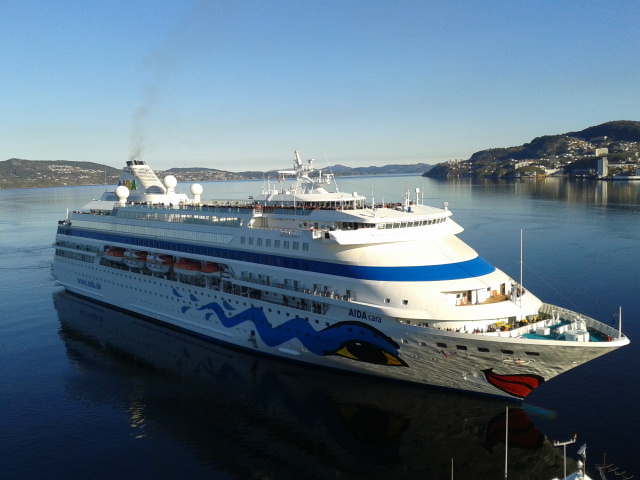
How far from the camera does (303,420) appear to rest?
Answer: 63.2 ft

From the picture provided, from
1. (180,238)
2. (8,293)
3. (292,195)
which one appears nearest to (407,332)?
(292,195)

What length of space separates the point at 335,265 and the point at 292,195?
5364mm

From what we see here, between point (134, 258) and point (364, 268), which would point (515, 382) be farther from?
point (134, 258)

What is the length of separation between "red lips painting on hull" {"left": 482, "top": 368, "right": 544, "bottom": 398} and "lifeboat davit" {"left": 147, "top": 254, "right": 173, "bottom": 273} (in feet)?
58.5

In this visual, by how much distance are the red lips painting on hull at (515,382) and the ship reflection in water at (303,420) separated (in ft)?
2.66

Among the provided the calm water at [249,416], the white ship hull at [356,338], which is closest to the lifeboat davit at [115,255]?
the white ship hull at [356,338]

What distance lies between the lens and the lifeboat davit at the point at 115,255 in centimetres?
3152

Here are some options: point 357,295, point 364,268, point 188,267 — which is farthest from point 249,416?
point 188,267

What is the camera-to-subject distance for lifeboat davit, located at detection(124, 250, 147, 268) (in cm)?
3008

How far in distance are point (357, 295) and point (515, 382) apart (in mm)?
6663

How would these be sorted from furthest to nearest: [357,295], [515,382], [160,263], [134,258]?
[134,258] < [160,263] < [357,295] < [515,382]

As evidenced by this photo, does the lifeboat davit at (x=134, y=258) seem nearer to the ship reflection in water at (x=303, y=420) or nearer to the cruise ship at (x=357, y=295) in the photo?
the cruise ship at (x=357, y=295)

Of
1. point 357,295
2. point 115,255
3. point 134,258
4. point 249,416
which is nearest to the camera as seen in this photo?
point 249,416

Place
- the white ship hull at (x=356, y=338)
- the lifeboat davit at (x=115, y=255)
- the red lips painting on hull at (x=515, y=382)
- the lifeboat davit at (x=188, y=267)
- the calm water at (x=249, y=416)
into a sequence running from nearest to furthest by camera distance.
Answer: the calm water at (x=249, y=416) → the white ship hull at (x=356, y=338) → the red lips painting on hull at (x=515, y=382) → the lifeboat davit at (x=188, y=267) → the lifeboat davit at (x=115, y=255)
